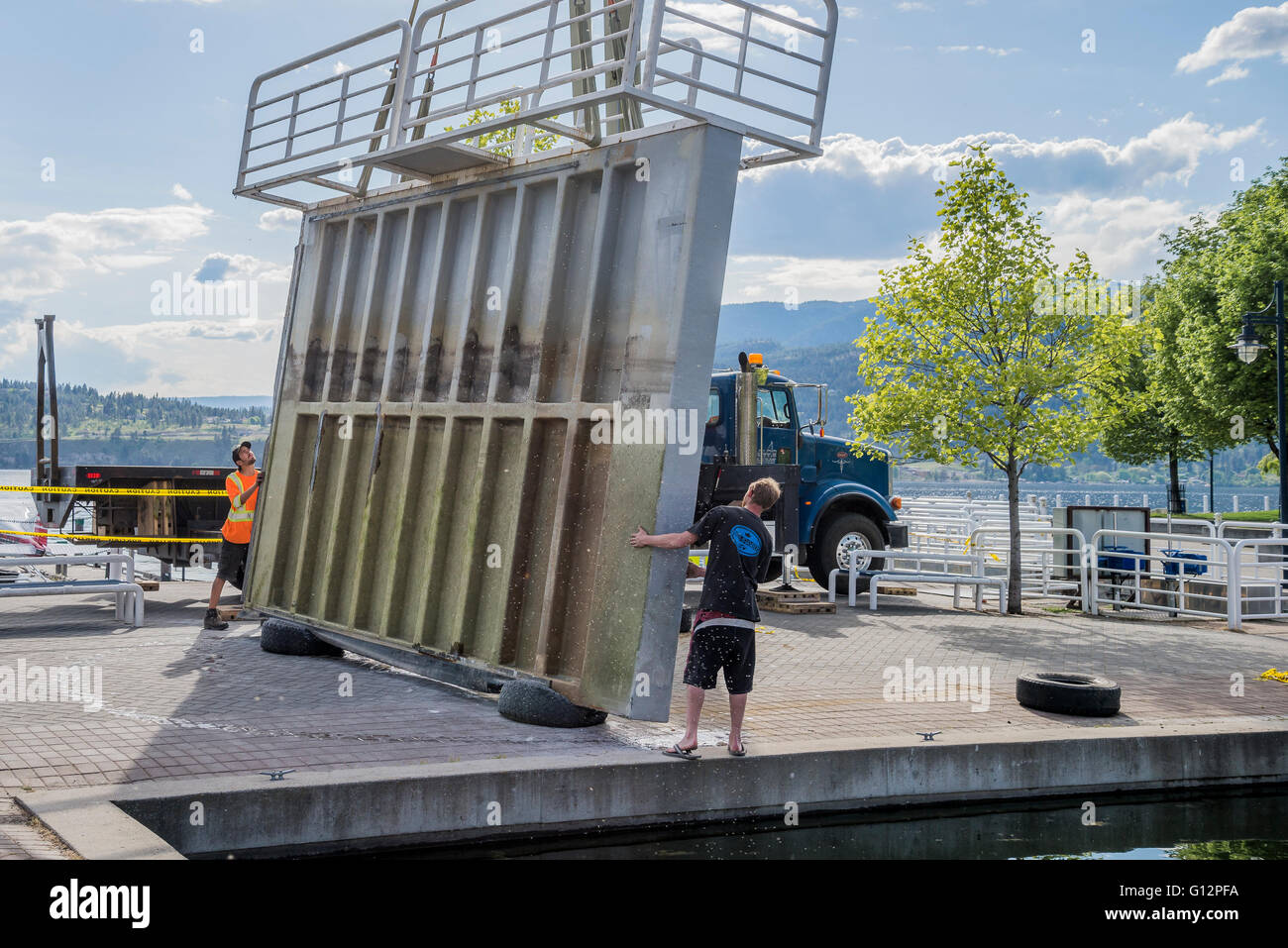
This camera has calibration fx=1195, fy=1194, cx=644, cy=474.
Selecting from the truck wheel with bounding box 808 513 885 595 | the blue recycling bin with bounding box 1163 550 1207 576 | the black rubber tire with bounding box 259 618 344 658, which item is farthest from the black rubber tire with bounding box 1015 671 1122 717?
the truck wheel with bounding box 808 513 885 595

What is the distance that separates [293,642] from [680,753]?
5.17m

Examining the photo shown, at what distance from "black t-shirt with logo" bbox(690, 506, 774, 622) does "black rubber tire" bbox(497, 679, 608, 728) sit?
1.40m

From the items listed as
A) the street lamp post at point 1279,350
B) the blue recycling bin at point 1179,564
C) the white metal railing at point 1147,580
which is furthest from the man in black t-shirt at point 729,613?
the street lamp post at point 1279,350

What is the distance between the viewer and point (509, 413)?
8.88m

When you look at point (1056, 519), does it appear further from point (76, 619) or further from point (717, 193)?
point (76, 619)

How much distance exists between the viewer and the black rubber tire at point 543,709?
7.93 meters

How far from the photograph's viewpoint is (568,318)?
8680 millimetres

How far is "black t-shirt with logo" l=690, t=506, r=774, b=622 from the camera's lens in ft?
23.0

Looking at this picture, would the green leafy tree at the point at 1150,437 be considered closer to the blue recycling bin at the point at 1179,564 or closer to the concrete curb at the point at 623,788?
the blue recycling bin at the point at 1179,564

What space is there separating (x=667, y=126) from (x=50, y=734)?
17.8 ft

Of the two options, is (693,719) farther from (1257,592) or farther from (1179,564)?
(1179,564)

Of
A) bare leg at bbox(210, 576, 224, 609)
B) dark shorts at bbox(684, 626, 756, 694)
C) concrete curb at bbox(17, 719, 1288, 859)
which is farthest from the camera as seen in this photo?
bare leg at bbox(210, 576, 224, 609)

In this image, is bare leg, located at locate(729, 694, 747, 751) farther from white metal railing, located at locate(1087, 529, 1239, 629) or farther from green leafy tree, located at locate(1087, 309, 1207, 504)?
green leafy tree, located at locate(1087, 309, 1207, 504)
